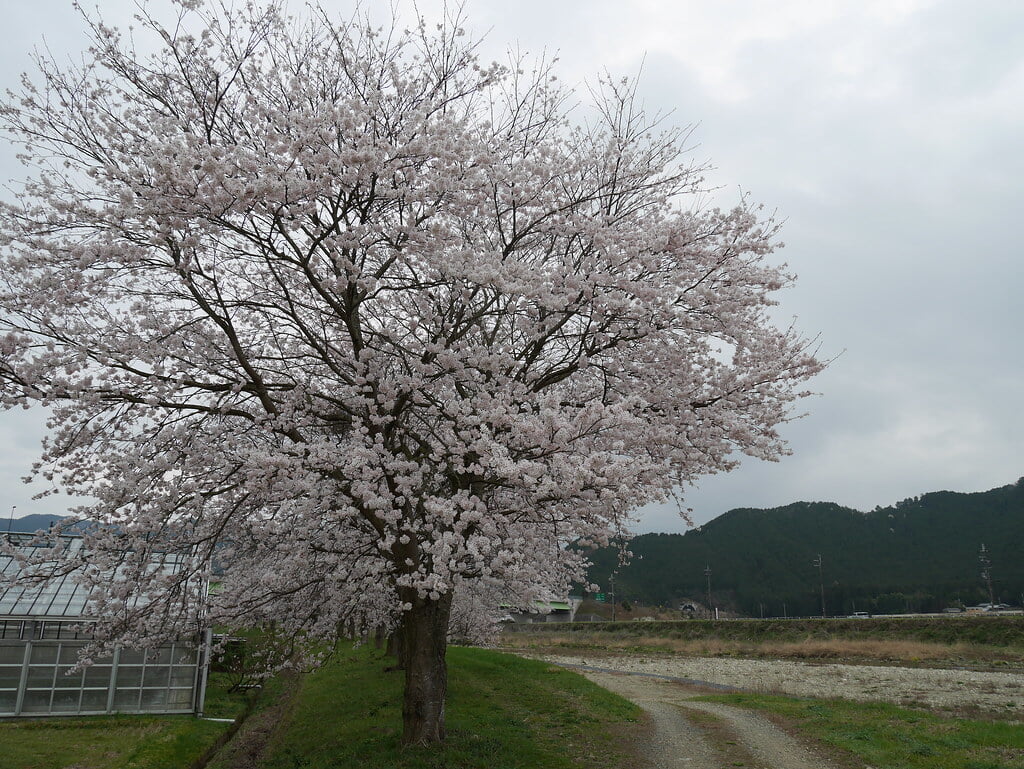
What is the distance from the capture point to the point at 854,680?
87.7 feet

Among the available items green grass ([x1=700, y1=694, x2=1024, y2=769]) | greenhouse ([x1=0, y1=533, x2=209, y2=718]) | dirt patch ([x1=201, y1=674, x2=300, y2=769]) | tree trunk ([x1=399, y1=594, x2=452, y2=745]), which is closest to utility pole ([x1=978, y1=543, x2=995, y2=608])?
green grass ([x1=700, y1=694, x2=1024, y2=769])

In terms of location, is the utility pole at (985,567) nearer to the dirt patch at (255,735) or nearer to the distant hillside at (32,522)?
the dirt patch at (255,735)

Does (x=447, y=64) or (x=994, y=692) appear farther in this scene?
(x=994, y=692)

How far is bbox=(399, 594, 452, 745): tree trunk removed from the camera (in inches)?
412

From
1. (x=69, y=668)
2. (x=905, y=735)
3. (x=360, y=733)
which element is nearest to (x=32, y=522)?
(x=69, y=668)

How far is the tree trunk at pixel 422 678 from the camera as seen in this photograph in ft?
34.4

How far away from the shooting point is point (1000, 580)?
251 feet

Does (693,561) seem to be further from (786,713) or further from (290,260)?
(290,260)

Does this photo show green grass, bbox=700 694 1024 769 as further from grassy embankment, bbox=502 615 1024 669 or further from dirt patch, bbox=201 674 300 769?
grassy embankment, bbox=502 615 1024 669

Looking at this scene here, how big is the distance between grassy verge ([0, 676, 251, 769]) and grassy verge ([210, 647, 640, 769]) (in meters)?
1.40

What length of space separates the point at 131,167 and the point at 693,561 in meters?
119

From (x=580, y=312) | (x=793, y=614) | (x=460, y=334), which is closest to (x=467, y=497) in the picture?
(x=460, y=334)

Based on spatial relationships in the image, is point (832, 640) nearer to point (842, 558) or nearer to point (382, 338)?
point (382, 338)

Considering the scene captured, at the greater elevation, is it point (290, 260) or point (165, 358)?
point (290, 260)
